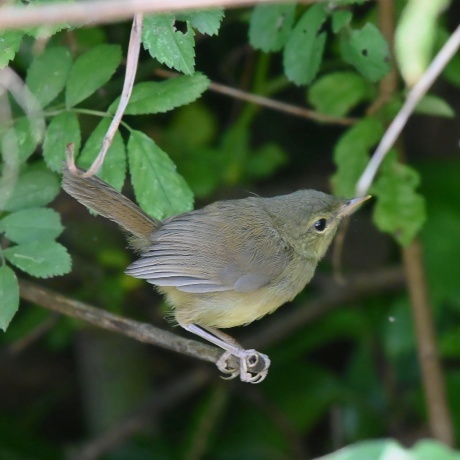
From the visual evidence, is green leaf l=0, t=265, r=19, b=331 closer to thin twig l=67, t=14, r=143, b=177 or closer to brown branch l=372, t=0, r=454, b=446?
thin twig l=67, t=14, r=143, b=177

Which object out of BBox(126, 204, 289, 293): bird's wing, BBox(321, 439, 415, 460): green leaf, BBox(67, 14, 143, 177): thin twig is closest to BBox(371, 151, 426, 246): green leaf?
BBox(126, 204, 289, 293): bird's wing

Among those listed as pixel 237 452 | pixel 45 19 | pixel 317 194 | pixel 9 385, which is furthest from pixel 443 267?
pixel 45 19

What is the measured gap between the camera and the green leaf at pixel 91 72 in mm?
3133

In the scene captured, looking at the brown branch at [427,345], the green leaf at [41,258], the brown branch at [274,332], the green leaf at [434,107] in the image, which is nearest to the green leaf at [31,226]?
the green leaf at [41,258]

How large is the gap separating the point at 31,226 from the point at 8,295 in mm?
282

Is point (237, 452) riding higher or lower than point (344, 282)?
lower

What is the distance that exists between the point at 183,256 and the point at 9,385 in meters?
3.01

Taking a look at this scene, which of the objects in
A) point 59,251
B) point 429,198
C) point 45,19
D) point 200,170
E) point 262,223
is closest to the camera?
point 45,19

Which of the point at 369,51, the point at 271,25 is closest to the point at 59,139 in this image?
A: the point at 271,25

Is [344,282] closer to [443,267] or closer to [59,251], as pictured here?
[443,267]

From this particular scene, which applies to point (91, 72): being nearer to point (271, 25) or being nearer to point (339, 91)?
point (271, 25)

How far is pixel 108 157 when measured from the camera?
3057mm

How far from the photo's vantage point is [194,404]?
5680mm

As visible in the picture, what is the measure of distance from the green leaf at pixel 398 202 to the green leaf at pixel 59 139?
50.9 inches
